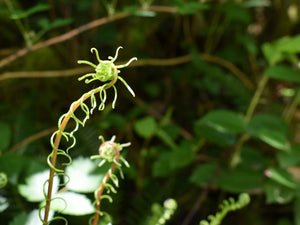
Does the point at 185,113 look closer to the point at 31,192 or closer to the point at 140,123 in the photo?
the point at 140,123

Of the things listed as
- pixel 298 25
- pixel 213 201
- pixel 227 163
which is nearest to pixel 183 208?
pixel 213 201

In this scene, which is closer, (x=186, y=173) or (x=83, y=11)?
(x=186, y=173)

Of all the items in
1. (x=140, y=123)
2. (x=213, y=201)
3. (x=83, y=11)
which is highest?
(x=83, y=11)

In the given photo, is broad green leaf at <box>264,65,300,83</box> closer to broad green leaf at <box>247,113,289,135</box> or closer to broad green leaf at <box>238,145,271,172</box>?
broad green leaf at <box>247,113,289,135</box>

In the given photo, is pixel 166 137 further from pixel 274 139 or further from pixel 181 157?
pixel 274 139

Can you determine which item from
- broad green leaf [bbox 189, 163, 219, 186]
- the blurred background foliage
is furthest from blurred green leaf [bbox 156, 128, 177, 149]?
broad green leaf [bbox 189, 163, 219, 186]

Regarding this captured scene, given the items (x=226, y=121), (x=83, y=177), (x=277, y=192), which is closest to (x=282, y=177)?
(x=277, y=192)
